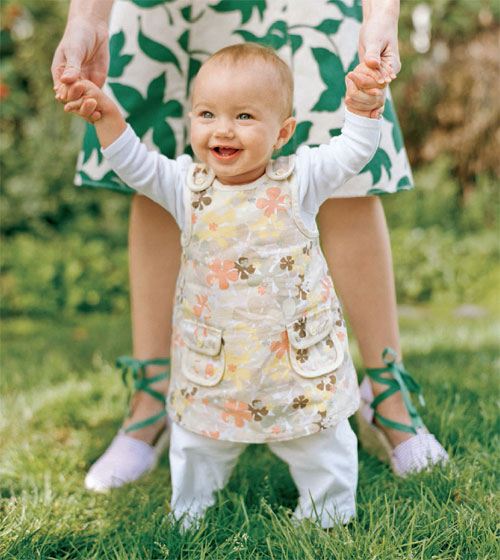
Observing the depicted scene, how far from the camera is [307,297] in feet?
4.47

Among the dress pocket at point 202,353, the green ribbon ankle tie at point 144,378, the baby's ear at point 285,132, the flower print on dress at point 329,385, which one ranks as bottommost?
the green ribbon ankle tie at point 144,378

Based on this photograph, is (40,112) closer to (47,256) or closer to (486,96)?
(47,256)

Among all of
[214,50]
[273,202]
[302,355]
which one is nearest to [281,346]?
[302,355]

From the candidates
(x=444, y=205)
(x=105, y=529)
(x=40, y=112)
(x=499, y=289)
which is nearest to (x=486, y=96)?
(x=444, y=205)

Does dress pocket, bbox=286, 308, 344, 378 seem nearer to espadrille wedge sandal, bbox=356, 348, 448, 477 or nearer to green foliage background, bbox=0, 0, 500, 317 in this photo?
espadrille wedge sandal, bbox=356, 348, 448, 477

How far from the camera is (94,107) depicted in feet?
4.15

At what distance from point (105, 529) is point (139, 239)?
77cm

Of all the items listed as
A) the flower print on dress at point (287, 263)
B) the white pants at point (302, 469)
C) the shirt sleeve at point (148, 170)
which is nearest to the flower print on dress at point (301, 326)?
the flower print on dress at point (287, 263)

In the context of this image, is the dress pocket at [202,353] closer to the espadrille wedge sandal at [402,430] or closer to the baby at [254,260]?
the baby at [254,260]

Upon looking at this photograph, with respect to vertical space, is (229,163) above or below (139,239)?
above

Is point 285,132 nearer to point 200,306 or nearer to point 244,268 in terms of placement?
point 244,268

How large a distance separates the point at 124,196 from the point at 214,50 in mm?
3432

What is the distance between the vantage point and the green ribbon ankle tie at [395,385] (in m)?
1.72

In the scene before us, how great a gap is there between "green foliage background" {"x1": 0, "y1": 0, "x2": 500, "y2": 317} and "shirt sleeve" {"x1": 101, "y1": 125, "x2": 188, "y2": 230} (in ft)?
8.35
